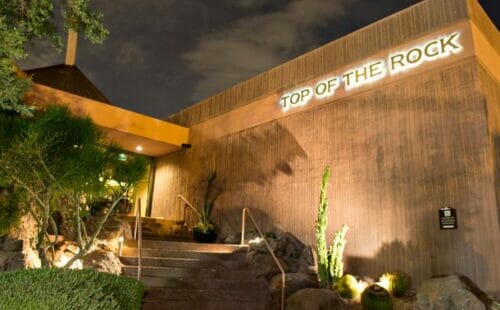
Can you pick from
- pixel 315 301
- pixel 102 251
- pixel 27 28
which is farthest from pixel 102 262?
pixel 27 28

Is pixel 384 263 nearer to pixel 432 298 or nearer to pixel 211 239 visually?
pixel 432 298

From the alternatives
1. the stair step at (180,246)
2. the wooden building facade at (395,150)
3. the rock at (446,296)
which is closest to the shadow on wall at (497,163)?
the wooden building facade at (395,150)

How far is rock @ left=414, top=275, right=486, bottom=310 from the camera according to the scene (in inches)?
229

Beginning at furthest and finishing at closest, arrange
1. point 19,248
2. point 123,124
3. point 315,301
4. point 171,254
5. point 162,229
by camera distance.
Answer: point 162,229, point 123,124, point 171,254, point 19,248, point 315,301

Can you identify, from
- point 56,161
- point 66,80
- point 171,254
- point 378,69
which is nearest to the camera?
point 56,161

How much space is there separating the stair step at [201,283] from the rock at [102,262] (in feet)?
1.41

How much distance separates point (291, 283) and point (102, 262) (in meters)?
3.35

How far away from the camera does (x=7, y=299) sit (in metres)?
3.41

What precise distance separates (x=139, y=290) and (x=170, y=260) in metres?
2.92

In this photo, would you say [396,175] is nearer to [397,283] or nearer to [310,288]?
[397,283]

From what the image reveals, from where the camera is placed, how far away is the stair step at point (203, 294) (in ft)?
20.1

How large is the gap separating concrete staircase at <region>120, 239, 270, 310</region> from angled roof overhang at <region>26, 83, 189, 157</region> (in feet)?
16.6

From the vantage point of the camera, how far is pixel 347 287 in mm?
7422

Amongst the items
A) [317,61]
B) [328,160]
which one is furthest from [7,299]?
[317,61]
